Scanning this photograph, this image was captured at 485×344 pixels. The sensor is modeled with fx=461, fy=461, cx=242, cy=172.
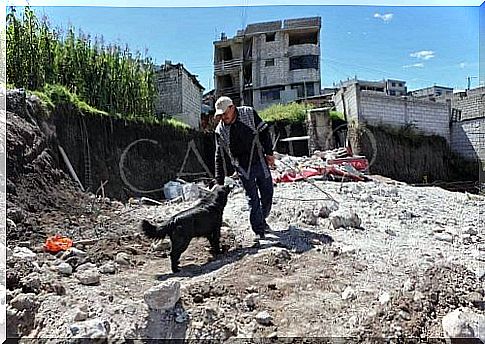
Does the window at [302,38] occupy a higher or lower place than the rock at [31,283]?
higher

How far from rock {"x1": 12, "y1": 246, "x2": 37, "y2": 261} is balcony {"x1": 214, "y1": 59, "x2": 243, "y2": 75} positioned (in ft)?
37.6

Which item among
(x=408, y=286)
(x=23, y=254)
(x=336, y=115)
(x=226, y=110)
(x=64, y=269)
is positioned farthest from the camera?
(x=336, y=115)

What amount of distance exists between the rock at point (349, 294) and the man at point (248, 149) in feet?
3.26

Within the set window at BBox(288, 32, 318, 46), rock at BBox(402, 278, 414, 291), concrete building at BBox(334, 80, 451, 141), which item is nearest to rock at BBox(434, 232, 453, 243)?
rock at BBox(402, 278, 414, 291)

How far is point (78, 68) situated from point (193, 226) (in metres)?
5.29

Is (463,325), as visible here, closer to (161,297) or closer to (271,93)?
(161,297)

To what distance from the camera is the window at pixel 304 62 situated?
1632 centimetres

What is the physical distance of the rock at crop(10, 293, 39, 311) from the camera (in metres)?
1.98

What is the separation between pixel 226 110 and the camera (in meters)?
3.04

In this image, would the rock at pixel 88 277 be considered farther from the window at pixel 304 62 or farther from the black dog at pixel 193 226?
the window at pixel 304 62

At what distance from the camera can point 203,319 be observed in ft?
6.39

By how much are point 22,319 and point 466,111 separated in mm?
12861

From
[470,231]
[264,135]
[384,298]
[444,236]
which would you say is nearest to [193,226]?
[264,135]

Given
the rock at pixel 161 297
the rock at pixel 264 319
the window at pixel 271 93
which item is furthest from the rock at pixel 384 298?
the window at pixel 271 93
